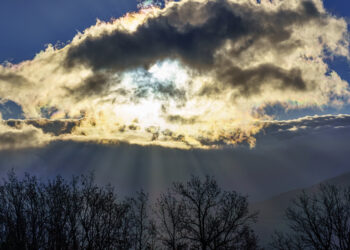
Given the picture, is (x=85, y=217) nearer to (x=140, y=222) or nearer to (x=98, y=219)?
(x=98, y=219)

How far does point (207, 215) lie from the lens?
113ft

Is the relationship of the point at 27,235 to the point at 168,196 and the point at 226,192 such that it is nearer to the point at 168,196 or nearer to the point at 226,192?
the point at 168,196

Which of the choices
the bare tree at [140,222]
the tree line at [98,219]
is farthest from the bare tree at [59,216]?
the bare tree at [140,222]

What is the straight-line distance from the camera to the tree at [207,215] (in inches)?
1196

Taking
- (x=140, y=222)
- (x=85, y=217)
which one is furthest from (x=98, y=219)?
(x=140, y=222)

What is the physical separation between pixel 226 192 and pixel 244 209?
430cm

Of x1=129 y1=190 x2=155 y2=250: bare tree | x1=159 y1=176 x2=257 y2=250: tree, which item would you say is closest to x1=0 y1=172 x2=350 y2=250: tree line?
x1=159 y1=176 x2=257 y2=250: tree

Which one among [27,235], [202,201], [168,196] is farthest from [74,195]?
[202,201]

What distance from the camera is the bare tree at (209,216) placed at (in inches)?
1194

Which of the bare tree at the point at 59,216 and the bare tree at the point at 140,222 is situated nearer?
the bare tree at the point at 59,216

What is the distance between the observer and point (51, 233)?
28.5 meters

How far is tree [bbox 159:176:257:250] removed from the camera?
3038 centimetres

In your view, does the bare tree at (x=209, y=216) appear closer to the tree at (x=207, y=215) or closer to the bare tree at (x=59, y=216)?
the tree at (x=207, y=215)

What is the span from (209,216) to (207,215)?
1.36 ft
